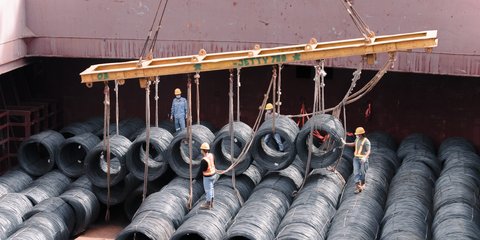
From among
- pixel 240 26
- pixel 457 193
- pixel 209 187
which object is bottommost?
pixel 457 193

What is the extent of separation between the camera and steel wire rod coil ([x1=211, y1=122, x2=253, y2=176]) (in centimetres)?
1794

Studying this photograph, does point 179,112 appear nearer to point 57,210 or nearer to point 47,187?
point 47,187

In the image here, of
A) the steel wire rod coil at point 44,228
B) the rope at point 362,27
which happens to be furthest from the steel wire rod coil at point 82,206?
the rope at point 362,27

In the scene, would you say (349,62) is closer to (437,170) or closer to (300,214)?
(437,170)

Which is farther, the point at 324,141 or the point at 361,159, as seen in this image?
the point at 324,141

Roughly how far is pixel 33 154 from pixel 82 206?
2983mm

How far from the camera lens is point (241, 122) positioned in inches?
757

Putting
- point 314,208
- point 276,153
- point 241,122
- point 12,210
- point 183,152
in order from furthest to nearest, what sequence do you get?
point 241,122 → point 183,152 → point 276,153 → point 12,210 → point 314,208

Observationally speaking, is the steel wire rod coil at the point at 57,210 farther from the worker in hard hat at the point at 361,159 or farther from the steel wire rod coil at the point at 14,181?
the worker in hard hat at the point at 361,159

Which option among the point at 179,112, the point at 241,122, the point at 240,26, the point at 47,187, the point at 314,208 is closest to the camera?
the point at 314,208

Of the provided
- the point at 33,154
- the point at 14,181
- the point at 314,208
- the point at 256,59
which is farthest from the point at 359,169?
the point at 33,154

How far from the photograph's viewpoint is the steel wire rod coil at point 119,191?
18.5m

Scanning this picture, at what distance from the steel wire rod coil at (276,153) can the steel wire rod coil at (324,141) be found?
0.64 feet

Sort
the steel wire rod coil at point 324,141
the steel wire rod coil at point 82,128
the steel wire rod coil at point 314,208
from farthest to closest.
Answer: the steel wire rod coil at point 82,128 < the steel wire rod coil at point 324,141 < the steel wire rod coil at point 314,208
